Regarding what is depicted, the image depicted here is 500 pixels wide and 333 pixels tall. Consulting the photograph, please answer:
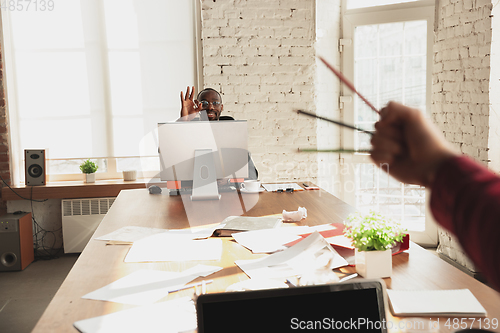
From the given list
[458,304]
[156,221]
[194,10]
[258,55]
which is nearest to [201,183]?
[156,221]

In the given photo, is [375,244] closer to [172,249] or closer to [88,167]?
[172,249]

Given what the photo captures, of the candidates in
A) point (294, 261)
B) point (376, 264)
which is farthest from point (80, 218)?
A: point (376, 264)

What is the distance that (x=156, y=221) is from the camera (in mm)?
1981

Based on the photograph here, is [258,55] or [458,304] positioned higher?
[258,55]

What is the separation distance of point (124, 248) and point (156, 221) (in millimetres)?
408

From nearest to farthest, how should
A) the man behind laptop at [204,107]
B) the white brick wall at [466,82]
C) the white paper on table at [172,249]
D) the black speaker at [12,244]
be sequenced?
the white paper on table at [172,249], the white brick wall at [466,82], the man behind laptop at [204,107], the black speaker at [12,244]

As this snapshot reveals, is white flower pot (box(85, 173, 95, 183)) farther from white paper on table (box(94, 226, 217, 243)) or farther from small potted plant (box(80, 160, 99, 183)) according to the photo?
white paper on table (box(94, 226, 217, 243))

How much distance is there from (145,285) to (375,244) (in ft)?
2.17

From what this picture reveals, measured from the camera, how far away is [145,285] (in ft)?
3.95

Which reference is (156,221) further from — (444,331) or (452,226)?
(452,226)

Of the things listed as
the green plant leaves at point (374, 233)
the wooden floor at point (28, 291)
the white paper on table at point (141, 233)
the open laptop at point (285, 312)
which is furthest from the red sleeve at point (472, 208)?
the wooden floor at point (28, 291)

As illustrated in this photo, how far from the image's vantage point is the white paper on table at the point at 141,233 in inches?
66.5

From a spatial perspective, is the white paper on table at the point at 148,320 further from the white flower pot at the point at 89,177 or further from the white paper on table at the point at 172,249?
the white flower pot at the point at 89,177

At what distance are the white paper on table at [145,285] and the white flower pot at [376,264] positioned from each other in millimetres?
441
